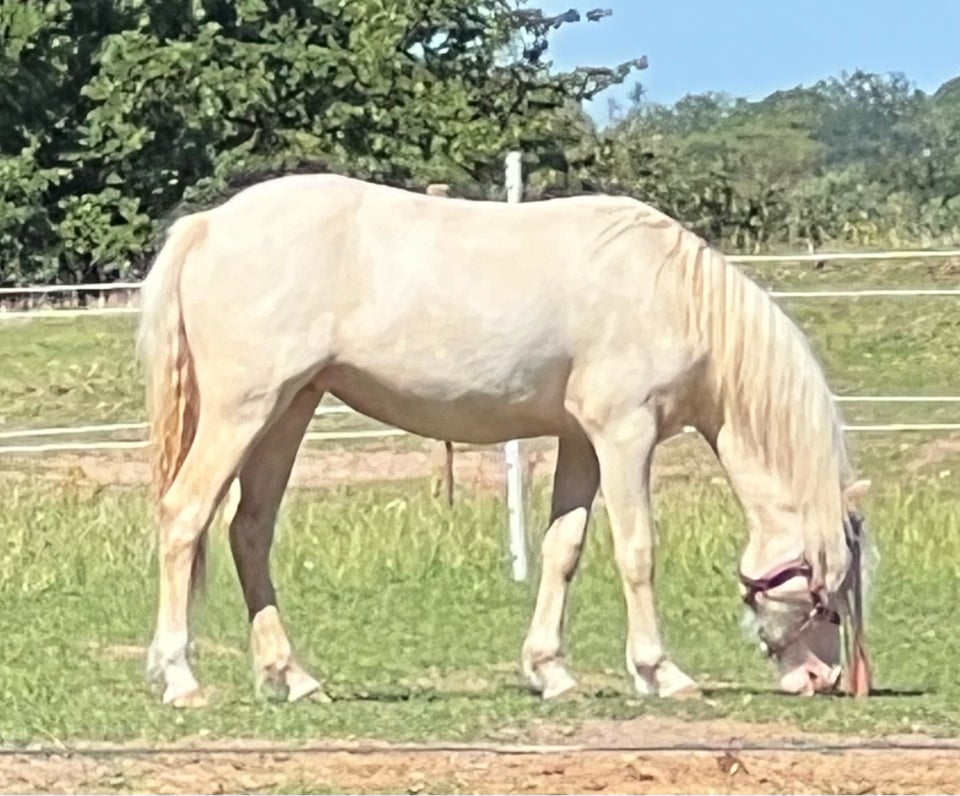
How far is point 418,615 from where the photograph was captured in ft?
26.7

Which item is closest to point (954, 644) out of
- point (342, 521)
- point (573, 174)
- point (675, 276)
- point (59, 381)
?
point (675, 276)

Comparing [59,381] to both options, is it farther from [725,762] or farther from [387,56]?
[725,762]

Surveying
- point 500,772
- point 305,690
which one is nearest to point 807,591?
point 305,690

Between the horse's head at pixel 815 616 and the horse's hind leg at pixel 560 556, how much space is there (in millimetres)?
538

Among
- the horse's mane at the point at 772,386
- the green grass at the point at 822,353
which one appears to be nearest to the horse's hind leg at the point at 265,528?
the horse's mane at the point at 772,386

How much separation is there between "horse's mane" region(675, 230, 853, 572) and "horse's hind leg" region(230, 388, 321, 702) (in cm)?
118

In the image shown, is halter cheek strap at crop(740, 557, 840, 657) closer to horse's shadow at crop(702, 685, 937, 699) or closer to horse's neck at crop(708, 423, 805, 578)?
horse's neck at crop(708, 423, 805, 578)

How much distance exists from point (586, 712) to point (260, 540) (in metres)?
1.20

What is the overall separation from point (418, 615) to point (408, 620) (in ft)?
0.35

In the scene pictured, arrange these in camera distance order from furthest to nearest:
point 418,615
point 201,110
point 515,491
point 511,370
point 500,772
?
point 201,110 → point 515,491 → point 418,615 → point 511,370 → point 500,772

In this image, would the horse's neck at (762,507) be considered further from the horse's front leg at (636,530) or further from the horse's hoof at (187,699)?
the horse's hoof at (187,699)

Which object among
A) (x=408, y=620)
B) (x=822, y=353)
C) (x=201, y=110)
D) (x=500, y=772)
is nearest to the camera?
(x=500, y=772)

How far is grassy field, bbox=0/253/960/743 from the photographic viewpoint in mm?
5902

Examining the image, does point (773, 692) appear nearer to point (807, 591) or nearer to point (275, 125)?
point (807, 591)
